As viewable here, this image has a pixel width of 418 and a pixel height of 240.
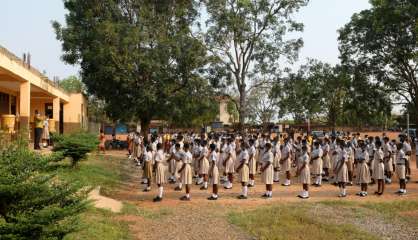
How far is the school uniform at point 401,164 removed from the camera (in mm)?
15391

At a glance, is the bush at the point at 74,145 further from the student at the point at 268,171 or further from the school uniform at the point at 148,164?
the student at the point at 268,171

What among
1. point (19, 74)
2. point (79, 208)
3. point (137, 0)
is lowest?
point (79, 208)

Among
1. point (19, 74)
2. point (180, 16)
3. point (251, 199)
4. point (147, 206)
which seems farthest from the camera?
point (180, 16)

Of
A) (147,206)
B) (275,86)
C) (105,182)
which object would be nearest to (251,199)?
(147,206)

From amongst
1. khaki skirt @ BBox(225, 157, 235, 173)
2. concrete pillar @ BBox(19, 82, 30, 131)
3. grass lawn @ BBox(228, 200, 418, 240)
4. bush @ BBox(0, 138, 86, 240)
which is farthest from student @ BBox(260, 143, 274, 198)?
concrete pillar @ BBox(19, 82, 30, 131)

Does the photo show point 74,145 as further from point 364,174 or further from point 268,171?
point 364,174

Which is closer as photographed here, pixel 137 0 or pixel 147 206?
pixel 147 206

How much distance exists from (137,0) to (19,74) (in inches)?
481

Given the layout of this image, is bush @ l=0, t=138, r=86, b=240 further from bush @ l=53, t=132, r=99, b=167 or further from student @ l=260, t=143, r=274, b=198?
bush @ l=53, t=132, r=99, b=167

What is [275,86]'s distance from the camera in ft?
98.8

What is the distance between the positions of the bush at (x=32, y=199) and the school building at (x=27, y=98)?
0.80m

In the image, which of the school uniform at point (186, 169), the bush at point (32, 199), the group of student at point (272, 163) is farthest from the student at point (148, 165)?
the bush at point (32, 199)

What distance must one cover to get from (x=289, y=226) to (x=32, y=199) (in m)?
5.96

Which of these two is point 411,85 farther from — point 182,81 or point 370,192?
point 370,192
